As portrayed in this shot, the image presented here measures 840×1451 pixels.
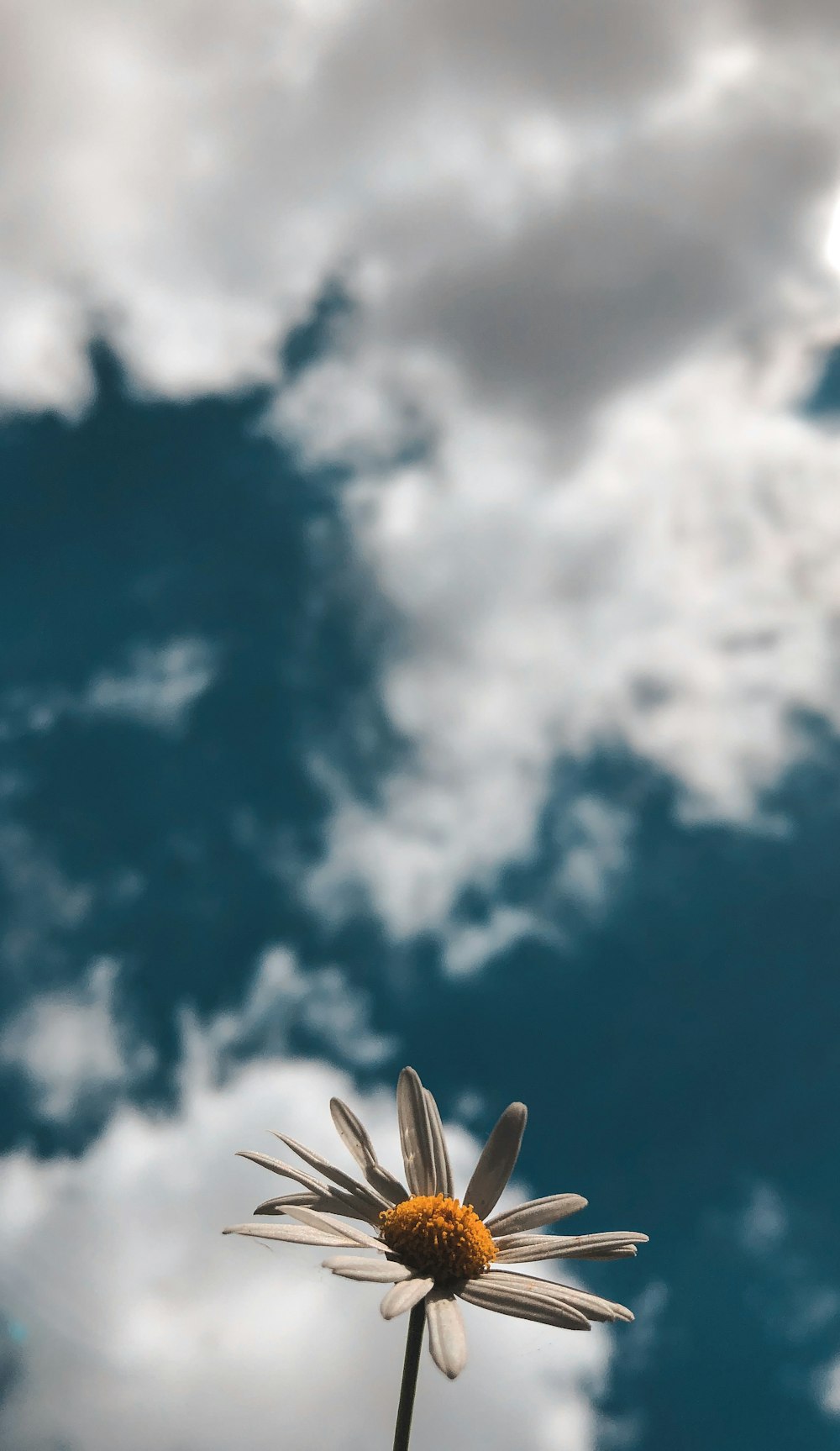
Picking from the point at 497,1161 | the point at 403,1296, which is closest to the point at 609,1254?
the point at 497,1161

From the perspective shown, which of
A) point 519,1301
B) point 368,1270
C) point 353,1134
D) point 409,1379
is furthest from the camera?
point 353,1134

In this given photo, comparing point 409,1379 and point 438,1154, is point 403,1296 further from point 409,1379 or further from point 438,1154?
point 438,1154

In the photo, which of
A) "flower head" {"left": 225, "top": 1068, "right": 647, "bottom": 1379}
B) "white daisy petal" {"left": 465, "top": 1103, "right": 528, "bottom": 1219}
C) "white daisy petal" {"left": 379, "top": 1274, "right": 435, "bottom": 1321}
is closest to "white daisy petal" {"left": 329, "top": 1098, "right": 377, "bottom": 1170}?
"flower head" {"left": 225, "top": 1068, "right": 647, "bottom": 1379}

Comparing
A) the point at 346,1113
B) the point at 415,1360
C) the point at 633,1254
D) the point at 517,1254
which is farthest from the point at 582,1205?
the point at 415,1360

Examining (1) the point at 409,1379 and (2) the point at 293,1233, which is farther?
(2) the point at 293,1233

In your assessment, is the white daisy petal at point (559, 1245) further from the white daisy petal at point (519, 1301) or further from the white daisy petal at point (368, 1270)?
the white daisy petal at point (368, 1270)
